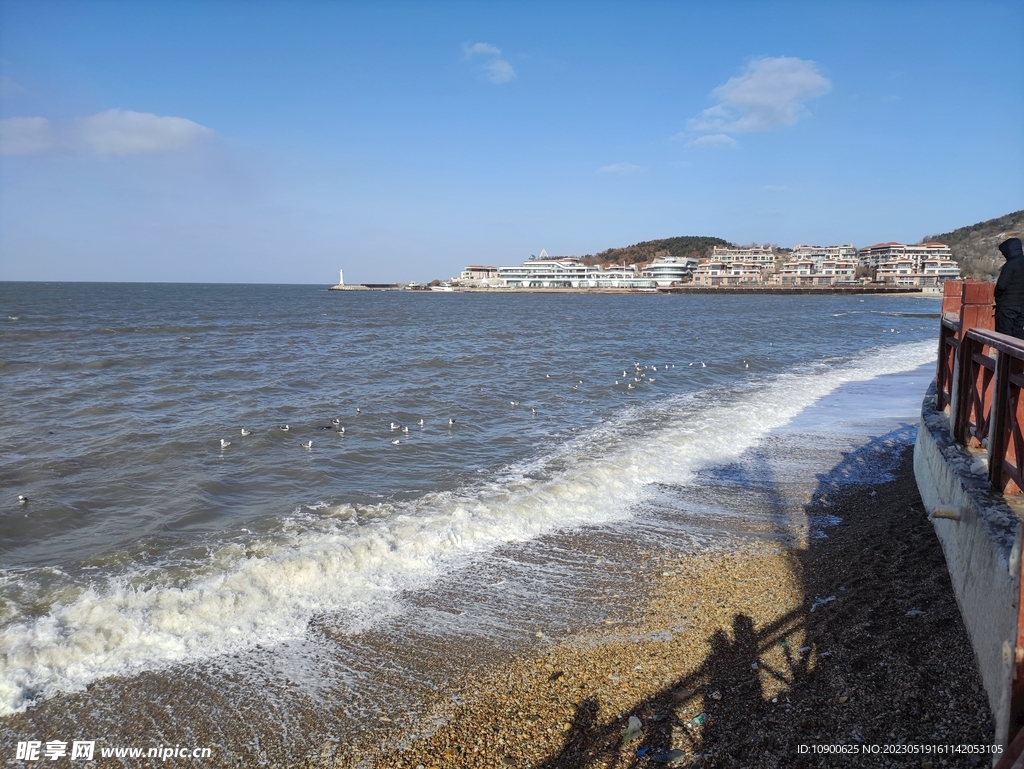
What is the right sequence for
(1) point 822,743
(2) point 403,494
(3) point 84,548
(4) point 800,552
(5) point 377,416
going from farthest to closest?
(5) point 377,416
(2) point 403,494
(3) point 84,548
(4) point 800,552
(1) point 822,743

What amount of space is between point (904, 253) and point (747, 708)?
6448 inches

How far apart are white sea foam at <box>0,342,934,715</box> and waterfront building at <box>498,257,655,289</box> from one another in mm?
141432

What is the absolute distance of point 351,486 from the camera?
31.4 feet

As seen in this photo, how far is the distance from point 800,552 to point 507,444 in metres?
6.43

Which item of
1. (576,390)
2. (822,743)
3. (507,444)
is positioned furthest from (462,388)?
(822,743)

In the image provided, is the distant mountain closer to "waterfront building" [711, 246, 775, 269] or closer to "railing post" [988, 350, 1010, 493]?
"waterfront building" [711, 246, 775, 269]

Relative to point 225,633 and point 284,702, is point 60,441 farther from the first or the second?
point 284,702

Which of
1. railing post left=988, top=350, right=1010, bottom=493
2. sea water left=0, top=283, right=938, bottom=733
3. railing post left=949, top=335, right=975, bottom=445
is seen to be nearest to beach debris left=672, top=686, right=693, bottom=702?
sea water left=0, top=283, right=938, bottom=733

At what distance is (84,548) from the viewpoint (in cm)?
729

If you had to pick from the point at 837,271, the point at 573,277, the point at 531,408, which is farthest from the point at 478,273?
the point at 531,408

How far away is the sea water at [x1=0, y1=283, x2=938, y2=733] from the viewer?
216 inches

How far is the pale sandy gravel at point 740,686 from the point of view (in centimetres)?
350

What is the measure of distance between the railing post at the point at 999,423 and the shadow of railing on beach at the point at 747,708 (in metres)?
1.04

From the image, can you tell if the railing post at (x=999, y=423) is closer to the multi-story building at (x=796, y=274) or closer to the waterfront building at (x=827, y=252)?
the multi-story building at (x=796, y=274)
